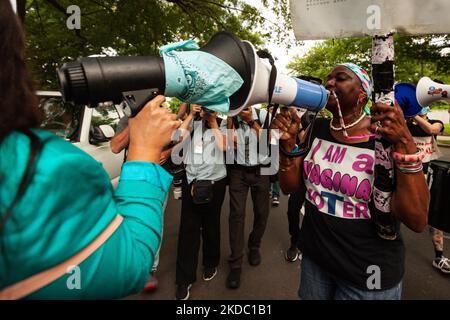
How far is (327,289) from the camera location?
1.72m

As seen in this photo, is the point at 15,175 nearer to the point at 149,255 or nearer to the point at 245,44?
the point at 149,255

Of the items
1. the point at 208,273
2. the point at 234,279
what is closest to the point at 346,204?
the point at 234,279

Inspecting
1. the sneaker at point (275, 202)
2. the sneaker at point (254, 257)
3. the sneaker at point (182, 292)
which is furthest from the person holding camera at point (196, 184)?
the sneaker at point (275, 202)

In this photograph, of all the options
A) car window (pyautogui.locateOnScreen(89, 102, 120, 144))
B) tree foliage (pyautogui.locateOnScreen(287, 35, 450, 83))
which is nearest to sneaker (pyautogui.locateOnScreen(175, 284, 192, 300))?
car window (pyautogui.locateOnScreen(89, 102, 120, 144))

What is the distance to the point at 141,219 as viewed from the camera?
0.83 m

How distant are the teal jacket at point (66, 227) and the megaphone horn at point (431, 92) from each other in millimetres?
1424

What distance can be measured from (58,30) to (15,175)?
24.0 feet

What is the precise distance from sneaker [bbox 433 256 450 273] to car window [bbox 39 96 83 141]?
4349mm

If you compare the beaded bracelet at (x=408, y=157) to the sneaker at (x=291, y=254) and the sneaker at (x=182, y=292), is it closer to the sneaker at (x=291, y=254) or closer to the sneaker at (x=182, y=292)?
the sneaker at (x=182, y=292)

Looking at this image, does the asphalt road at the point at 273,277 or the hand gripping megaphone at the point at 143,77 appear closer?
the hand gripping megaphone at the point at 143,77

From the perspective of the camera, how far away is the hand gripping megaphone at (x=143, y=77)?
874mm

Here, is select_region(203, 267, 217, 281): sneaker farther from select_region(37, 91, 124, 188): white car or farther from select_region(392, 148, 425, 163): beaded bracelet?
select_region(392, 148, 425, 163): beaded bracelet

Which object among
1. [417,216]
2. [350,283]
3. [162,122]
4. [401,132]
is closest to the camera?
[162,122]
